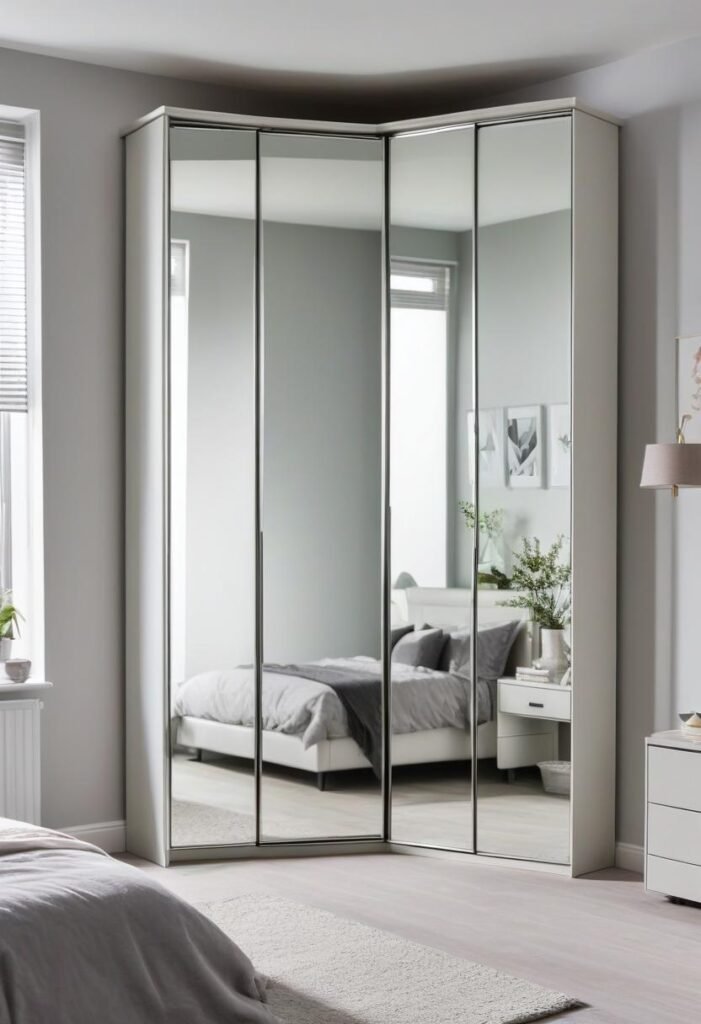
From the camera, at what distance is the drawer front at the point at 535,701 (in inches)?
185

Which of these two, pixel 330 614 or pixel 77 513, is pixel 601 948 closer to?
pixel 330 614

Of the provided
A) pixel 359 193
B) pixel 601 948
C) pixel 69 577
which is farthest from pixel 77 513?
pixel 601 948

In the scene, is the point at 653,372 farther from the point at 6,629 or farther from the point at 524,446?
the point at 6,629

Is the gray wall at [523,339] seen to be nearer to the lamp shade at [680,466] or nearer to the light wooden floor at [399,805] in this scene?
the lamp shade at [680,466]

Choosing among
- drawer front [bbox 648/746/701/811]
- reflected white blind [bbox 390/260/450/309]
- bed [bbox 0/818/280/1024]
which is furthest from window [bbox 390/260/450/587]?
bed [bbox 0/818/280/1024]

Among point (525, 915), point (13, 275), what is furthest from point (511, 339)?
point (525, 915)

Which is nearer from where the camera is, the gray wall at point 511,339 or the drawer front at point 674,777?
the drawer front at point 674,777

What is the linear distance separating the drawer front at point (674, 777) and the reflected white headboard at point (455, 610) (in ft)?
2.17

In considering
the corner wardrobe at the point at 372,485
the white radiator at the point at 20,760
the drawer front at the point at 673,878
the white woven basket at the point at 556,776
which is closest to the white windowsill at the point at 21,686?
the white radiator at the point at 20,760

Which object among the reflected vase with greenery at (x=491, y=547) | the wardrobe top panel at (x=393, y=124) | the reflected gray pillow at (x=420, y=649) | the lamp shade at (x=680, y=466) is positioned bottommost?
the reflected gray pillow at (x=420, y=649)

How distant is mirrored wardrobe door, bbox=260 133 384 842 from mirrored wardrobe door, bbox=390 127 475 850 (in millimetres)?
95

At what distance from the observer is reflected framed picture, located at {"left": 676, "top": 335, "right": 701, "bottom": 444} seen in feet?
15.0

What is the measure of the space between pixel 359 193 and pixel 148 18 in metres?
1.09

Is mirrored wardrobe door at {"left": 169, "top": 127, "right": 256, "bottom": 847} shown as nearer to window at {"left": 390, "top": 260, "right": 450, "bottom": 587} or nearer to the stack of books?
window at {"left": 390, "top": 260, "right": 450, "bottom": 587}
